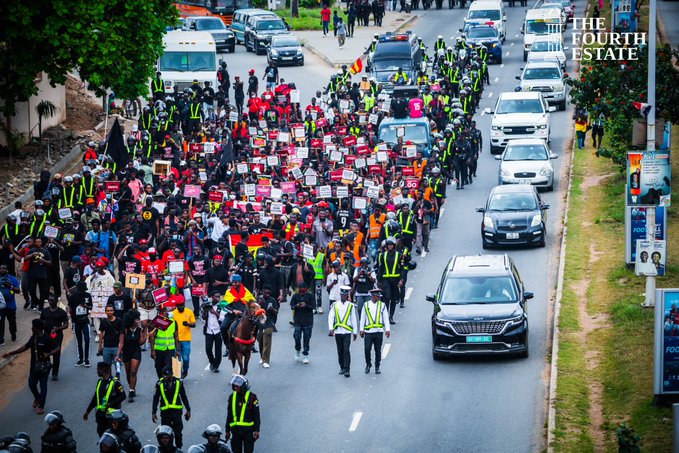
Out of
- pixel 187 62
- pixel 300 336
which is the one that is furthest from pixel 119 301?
pixel 187 62

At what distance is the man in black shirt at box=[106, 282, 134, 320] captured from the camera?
78.8 ft

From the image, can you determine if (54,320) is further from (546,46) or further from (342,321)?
(546,46)

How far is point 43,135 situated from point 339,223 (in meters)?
14.7

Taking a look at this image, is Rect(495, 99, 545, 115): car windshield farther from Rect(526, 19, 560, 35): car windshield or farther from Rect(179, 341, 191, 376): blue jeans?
Rect(179, 341, 191, 376): blue jeans

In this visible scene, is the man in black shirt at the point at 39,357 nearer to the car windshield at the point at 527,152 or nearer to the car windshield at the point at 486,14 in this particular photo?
the car windshield at the point at 527,152

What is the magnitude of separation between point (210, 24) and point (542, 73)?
19266 mm

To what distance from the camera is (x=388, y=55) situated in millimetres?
51969

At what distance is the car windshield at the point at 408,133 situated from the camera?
39781 mm

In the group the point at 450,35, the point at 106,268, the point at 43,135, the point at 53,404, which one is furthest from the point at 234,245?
the point at 450,35

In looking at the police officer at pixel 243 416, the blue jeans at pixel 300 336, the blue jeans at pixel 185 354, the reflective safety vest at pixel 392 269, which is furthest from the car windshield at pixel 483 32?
the police officer at pixel 243 416

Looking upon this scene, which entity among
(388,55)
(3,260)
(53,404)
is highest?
(388,55)

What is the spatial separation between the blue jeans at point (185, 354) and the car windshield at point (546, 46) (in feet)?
121

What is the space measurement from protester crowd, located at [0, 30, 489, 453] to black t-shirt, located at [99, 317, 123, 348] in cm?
2

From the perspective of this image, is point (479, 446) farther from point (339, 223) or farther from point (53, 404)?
point (339, 223)
